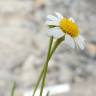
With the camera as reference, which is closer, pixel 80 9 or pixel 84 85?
pixel 84 85

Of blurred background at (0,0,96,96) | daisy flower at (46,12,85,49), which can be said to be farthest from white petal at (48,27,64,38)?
blurred background at (0,0,96,96)

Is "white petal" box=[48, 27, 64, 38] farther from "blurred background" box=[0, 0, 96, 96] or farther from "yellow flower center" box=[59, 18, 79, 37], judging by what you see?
"blurred background" box=[0, 0, 96, 96]

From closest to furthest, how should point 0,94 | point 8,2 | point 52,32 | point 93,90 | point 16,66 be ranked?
1. point 52,32
2. point 0,94
3. point 93,90
4. point 16,66
5. point 8,2

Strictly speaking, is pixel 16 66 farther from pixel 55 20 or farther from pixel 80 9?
pixel 55 20

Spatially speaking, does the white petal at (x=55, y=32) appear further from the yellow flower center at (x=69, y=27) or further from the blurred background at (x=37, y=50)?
the blurred background at (x=37, y=50)

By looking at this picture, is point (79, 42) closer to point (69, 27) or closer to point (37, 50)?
point (69, 27)

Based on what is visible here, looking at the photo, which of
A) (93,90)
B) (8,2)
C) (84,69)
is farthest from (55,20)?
(8,2)

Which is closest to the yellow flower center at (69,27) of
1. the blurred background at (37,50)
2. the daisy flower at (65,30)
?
the daisy flower at (65,30)

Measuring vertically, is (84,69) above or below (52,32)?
below
